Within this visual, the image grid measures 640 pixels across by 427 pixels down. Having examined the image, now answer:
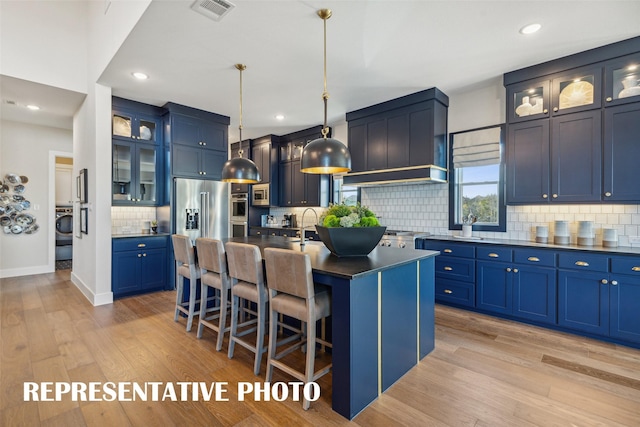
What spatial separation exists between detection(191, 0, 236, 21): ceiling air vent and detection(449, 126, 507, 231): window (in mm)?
3275

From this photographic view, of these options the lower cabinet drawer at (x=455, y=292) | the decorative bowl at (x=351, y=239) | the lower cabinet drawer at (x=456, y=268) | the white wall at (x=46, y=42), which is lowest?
the lower cabinet drawer at (x=455, y=292)

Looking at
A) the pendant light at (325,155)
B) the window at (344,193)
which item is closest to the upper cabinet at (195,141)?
the window at (344,193)

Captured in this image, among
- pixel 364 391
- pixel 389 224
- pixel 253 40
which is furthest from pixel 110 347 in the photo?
pixel 389 224

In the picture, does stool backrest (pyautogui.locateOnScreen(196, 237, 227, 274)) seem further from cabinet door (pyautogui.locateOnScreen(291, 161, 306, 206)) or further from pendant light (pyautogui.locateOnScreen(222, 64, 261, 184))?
cabinet door (pyautogui.locateOnScreen(291, 161, 306, 206))

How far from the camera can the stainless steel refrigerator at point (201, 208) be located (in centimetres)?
467

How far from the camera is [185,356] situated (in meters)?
2.55

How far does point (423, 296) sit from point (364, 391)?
0.99 m

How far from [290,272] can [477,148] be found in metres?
3.31

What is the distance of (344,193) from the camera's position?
572 cm

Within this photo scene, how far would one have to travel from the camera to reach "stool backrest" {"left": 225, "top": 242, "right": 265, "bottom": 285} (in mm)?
2246

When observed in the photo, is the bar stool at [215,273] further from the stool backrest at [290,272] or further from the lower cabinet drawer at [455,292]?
the lower cabinet drawer at [455,292]

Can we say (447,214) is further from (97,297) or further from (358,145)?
(97,297)

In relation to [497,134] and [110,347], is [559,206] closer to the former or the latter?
[497,134]

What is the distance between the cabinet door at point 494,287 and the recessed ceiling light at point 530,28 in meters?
2.30
